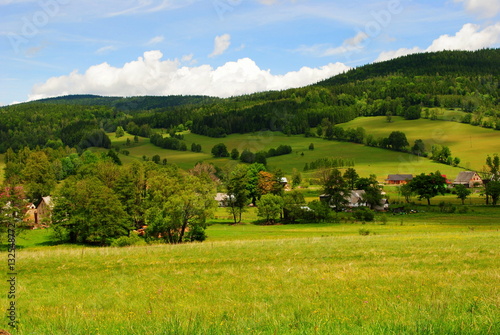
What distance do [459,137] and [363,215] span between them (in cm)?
12298

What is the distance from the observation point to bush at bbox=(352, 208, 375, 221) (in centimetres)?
7488

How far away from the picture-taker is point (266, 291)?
1356cm

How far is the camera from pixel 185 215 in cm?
5272

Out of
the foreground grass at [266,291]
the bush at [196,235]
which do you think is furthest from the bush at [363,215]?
the foreground grass at [266,291]

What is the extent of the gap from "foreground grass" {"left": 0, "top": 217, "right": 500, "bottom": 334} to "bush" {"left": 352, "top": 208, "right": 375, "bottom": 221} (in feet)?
172

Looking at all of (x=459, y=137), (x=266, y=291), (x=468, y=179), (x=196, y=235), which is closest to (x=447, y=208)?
(x=468, y=179)

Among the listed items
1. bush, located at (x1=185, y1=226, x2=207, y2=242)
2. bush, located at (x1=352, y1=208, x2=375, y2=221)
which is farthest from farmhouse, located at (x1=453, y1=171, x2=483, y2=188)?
bush, located at (x1=185, y1=226, x2=207, y2=242)

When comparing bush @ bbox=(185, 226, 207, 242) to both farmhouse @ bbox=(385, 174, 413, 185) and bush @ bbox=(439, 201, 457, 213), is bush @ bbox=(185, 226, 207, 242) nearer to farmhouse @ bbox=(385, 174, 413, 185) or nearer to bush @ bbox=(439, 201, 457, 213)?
bush @ bbox=(439, 201, 457, 213)

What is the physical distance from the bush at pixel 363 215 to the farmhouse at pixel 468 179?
6456 centimetres

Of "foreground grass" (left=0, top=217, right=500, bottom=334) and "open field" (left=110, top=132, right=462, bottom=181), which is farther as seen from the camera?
"open field" (left=110, top=132, right=462, bottom=181)

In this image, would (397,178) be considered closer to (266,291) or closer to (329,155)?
(329,155)

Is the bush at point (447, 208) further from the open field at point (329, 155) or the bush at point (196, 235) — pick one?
the bush at point (196, 235)

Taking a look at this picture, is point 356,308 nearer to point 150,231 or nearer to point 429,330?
point 429,330

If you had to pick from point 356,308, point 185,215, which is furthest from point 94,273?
point 185,215
